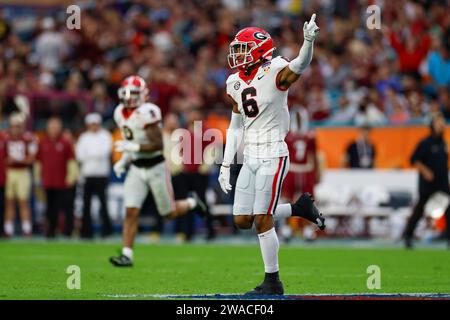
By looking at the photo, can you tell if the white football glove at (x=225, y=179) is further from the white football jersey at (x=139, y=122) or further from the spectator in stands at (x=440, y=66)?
the spectator in stands at (x=440, y=66)

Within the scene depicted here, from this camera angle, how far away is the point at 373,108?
1992 centimetres

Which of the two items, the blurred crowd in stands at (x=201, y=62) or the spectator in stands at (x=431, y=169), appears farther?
the blurred crowd in stands at (x=201, y=62)

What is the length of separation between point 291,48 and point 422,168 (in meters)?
6.07

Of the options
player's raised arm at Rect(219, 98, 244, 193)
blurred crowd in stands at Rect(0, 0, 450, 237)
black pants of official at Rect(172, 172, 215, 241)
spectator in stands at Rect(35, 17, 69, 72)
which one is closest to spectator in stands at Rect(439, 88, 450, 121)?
blurred crowd in stands at Rect(0, 0, 450, 237)

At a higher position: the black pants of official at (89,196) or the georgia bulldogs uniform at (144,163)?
the georgia bulldogs uniform at (144,163)

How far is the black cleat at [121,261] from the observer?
1227 centimetres

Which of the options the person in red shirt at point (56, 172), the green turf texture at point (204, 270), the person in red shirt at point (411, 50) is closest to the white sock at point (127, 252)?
the green turf texture at point (204, 270)

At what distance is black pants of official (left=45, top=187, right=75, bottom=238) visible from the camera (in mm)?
18906

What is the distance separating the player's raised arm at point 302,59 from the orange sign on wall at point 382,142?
401 inches

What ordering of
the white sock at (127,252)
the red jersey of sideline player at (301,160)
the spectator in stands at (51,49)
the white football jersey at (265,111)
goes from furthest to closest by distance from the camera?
1. the spectator in stands at (51,49)
2. the red jersey of sideline player at (301,160)
3. the white sock at (127,252)
4. the white football jersey at (265,111)

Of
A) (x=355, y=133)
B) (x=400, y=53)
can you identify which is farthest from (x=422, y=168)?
(x=400, y=53)

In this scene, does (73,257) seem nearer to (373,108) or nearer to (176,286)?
(176,286)

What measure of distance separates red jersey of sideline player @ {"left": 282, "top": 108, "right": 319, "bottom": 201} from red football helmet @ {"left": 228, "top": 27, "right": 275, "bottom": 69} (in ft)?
27.2

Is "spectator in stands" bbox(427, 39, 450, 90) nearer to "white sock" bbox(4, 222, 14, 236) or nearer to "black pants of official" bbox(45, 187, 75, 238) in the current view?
"black pants of official" bbox(45, 187, 75, 238)
